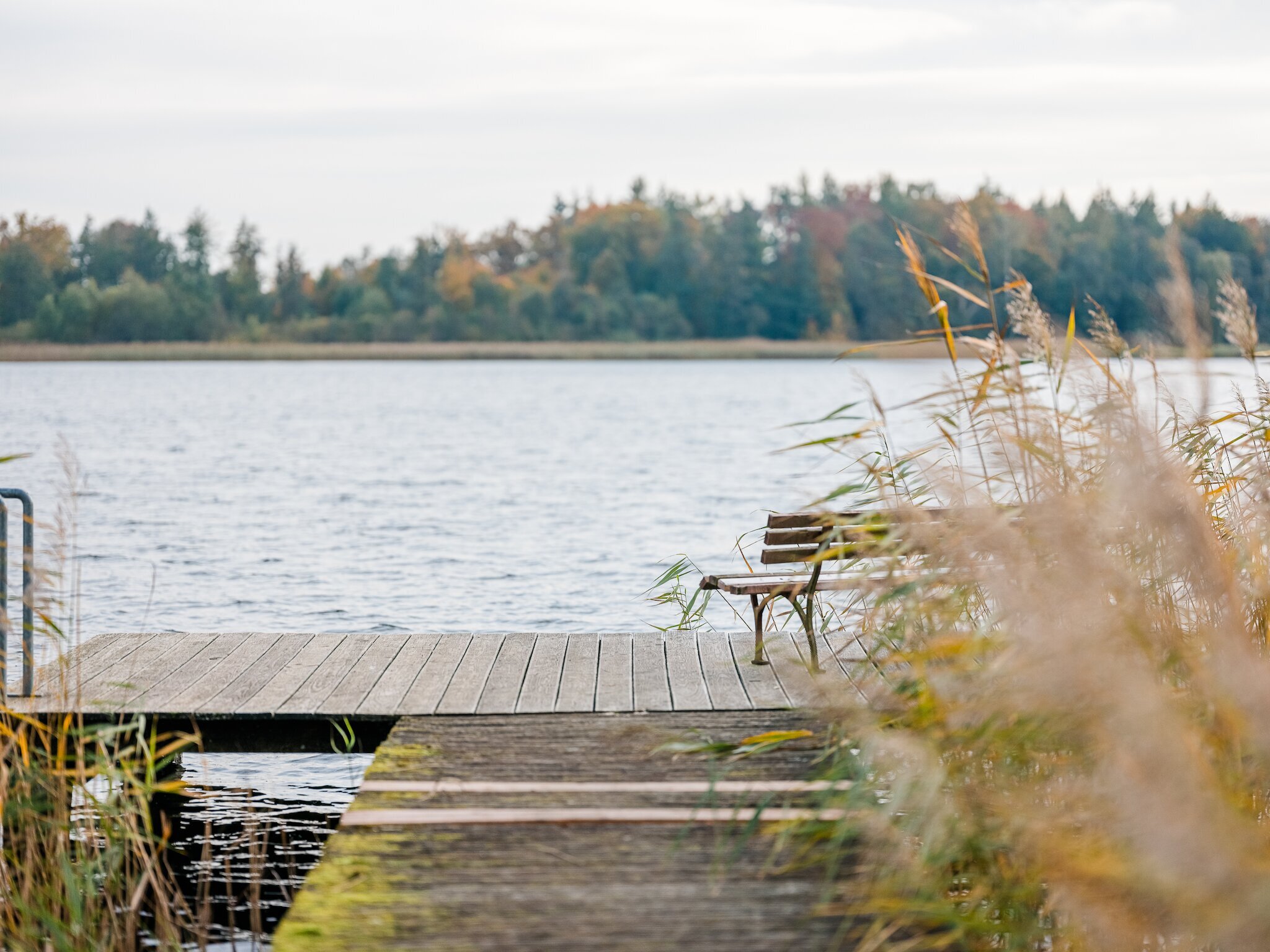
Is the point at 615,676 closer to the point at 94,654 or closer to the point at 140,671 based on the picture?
the point at 140,671

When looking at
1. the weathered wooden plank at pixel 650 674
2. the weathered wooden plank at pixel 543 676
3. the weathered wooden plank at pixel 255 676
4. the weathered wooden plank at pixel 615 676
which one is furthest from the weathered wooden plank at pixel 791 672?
the weathered wooden plank at pixel 255 676

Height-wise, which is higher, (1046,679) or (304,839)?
(1046,679)

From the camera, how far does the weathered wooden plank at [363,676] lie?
431 centimetres

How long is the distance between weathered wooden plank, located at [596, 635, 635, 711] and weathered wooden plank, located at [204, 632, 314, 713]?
1.28 metres

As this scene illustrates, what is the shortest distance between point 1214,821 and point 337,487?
17787 millimetres

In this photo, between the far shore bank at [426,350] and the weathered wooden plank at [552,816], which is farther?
the far shore bank at [426,350]

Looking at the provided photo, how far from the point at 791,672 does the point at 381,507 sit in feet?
43.4

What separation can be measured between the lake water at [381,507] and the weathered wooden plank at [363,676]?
2.08ft

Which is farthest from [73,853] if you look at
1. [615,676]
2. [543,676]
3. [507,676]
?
[615,676]

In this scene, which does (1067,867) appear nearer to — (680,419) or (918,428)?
(918,428)

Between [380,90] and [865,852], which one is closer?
[865,852]

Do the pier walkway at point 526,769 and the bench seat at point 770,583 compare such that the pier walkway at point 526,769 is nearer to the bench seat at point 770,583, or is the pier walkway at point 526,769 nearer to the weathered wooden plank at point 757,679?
the weathered wooden plank at point 757,679

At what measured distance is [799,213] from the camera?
74750 mm

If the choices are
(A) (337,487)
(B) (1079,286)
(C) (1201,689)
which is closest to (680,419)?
(B) (1079,286)
